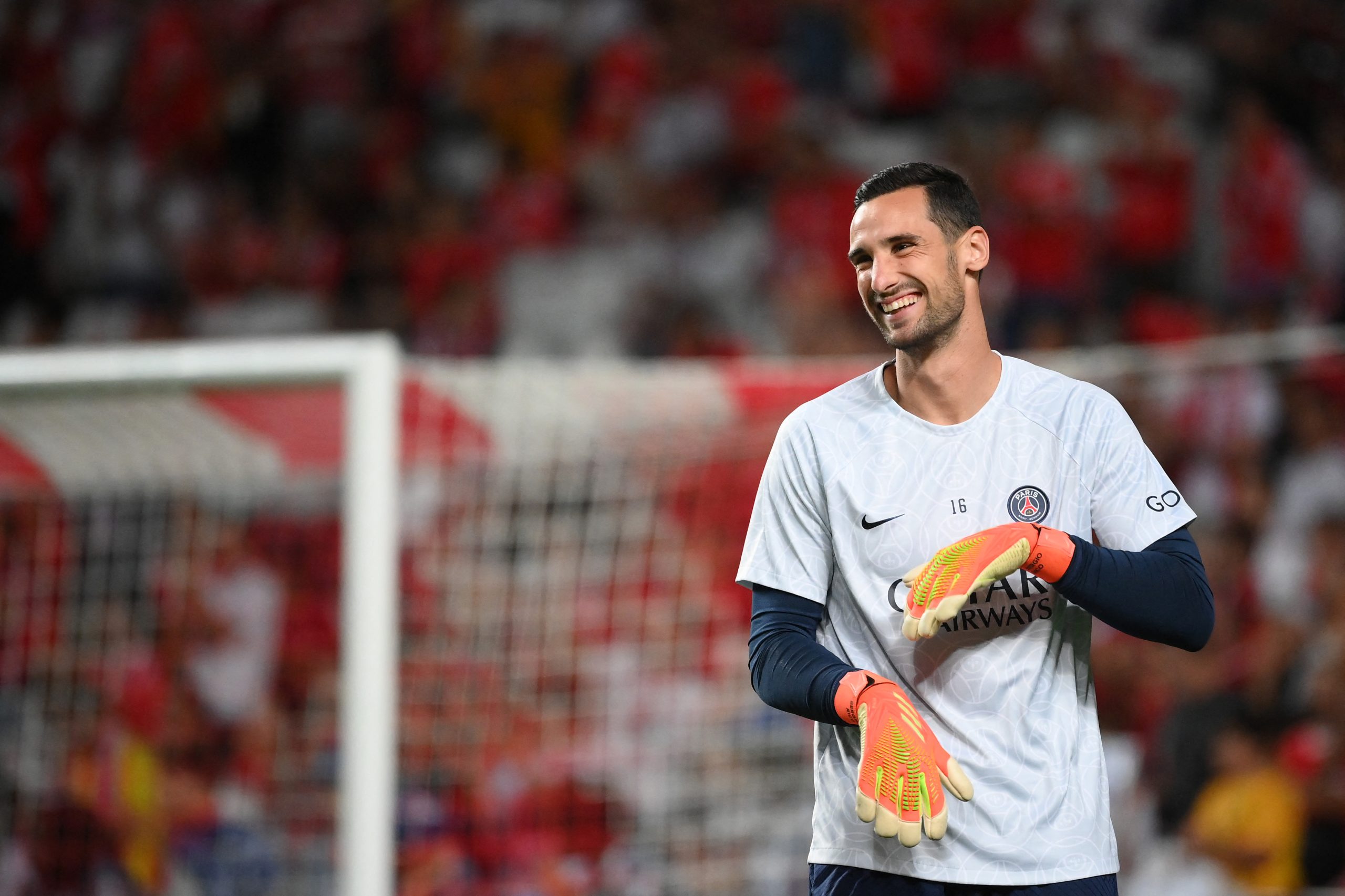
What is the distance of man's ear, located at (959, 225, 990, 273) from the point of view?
1943 millimetres

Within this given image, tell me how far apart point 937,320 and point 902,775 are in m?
0.61

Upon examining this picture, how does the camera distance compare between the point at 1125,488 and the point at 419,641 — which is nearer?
the point at 1125,488

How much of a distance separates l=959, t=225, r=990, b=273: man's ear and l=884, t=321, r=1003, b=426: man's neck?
0.28 feet

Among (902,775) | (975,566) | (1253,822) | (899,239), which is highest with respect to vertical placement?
(899,239)

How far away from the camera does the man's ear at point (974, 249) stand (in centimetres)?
194

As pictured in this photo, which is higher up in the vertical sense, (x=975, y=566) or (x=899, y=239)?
(x=899, y=239)

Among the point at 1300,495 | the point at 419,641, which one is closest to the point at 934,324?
the point at 419,641

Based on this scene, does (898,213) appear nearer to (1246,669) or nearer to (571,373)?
(571,373)

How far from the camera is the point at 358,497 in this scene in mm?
3084

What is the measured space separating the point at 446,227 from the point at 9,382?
4.92 m

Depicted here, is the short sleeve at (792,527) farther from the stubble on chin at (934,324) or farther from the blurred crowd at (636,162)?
the blurred crowd at (636,162)

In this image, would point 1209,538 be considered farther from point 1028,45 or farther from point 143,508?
point 143,508

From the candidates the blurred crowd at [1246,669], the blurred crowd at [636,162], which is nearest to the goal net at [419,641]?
the blurred crowd at [1246,669]

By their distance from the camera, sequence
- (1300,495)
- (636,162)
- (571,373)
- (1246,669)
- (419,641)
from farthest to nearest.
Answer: (636,162), (1300,495), (1246,669), (419,641), (571,373)
